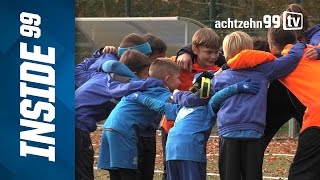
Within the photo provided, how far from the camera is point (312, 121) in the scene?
4.36m

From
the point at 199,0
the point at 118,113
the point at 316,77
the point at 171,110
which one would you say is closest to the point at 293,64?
the point at 316,77

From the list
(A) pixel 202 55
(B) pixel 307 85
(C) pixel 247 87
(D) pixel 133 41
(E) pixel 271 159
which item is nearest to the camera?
(C) pixel 247 87

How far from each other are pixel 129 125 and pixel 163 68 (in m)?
0.45

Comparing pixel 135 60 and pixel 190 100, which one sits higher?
pixel 135 60

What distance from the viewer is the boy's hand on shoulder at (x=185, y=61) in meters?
5.02

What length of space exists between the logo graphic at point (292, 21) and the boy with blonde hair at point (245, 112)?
25 centimetres

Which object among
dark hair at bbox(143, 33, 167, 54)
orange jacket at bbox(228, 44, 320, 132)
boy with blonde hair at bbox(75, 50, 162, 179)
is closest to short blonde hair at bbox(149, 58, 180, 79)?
boy with blonde hair at bbox(75, 50, 162, 179)

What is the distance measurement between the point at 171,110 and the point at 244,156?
21.7 inches

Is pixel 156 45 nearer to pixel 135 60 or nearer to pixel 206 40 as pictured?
pixel 135 60

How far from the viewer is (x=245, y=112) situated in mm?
4324

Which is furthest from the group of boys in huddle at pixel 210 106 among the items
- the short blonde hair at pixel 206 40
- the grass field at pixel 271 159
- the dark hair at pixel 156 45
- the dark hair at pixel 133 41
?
the grass field at pixel 271 159

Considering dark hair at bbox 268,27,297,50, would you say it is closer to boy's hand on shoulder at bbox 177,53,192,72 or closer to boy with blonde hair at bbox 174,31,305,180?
boy with blonde hair at bbox 174,31,305,180

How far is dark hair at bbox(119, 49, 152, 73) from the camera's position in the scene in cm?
497

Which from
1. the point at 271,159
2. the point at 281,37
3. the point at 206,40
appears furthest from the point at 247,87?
the point at 271,159
